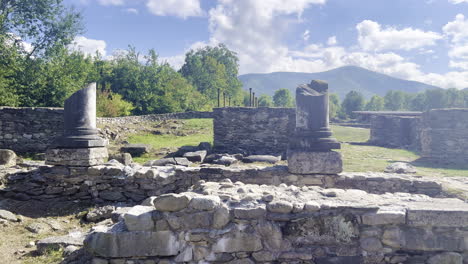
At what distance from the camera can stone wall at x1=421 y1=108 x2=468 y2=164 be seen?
1471cm

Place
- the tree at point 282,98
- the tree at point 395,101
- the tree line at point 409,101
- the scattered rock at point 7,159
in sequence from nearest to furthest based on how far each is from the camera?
the scattered rock at point 7,159 < the tree line at point 409,101 < the tree at point 282,98 < the tree at point 395,101

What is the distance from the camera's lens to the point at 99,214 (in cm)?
605

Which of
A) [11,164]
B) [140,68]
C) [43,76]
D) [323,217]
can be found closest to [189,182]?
[323,217]

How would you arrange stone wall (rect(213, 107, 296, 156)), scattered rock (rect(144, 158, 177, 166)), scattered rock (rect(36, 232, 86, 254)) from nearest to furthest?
scattered rock (rect(36, 232, 86, 254)), scattered rock (rect(144, 158, 177, 166)), stone wall (rect(213, 107, 296, 156))

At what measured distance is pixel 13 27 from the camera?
20359mm

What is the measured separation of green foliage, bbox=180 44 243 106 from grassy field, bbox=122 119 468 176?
26008mm

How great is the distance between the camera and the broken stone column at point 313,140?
6.46 metres

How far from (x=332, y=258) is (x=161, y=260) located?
2022mm

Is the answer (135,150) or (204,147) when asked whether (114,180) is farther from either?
(204,147)

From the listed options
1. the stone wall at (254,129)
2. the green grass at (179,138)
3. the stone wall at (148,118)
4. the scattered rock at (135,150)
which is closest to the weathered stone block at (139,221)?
the green grass at (179,138)

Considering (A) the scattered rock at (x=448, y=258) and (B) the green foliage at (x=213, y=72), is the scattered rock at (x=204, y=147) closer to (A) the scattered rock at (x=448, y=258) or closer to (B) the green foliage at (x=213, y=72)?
(A) the scattered rock at (x=448, y=258)

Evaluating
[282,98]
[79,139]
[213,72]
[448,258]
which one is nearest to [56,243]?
[79,139]

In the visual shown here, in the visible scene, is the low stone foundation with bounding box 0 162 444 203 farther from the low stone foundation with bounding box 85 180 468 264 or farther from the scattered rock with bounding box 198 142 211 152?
the scattered rock with bounding box 198 142 211 152

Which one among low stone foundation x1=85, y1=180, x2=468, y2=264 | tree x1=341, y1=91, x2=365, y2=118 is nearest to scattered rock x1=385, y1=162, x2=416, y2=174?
low stone foundation x1=85, y1=180, x2=468, y2=264
